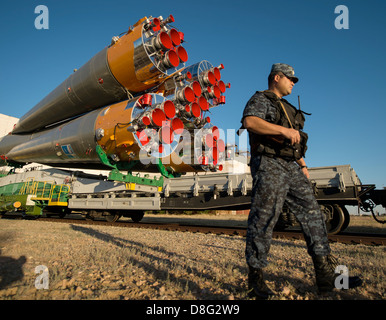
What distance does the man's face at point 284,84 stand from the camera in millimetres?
2457

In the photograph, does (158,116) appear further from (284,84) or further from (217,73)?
(284,84)

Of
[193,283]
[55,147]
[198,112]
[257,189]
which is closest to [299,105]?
[257,189]

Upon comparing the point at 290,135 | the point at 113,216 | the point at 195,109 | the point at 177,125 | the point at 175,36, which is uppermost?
the point at 175,36

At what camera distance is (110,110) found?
824 cm

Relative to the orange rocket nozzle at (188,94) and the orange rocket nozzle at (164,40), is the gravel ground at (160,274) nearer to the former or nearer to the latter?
the orange rocket nozzle at (188,94)

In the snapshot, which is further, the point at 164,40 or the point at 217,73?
the point at 217,73

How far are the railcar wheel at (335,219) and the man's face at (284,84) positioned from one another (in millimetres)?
5223

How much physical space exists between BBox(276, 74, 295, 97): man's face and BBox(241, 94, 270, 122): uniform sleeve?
0.31 metres

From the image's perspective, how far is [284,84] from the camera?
246 cm

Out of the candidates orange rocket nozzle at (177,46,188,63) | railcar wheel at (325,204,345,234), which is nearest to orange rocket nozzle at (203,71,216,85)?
orange rocket nozzle at (177,46,188,63)

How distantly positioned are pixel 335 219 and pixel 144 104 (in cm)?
Answer: 646

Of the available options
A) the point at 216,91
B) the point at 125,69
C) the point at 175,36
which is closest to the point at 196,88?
the point at 216,91

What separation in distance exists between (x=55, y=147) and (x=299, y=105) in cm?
1037
